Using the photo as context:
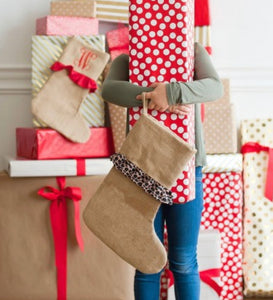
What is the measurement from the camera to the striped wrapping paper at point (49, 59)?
186 centimetres

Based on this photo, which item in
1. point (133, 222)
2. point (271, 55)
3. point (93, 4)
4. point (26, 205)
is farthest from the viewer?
point (271, 55)

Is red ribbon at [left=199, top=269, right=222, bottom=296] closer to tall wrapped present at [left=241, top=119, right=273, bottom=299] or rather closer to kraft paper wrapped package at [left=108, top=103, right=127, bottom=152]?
tall wrapped present at [left=241, top=119, right=273, bottom=299]

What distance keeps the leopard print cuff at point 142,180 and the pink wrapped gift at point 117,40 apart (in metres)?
0.76

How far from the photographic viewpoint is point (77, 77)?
1845 mm

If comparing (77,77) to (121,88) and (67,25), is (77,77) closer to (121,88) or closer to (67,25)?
(67,25)

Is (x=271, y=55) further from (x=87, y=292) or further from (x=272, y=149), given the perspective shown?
(x=87, y=292)

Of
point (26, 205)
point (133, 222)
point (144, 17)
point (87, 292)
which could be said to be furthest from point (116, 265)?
point (144, 17)

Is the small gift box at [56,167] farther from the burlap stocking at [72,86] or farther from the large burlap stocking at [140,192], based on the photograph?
the large burlap stocking at [140,192]

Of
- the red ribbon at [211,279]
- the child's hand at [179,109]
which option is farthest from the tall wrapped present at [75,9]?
the red ribbon at [211,279]

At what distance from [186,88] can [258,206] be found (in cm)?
82

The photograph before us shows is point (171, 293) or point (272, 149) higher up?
point (272, 149)

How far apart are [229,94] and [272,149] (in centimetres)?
25

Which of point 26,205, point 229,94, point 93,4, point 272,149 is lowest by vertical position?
point 26,205

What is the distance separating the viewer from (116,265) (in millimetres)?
1809
